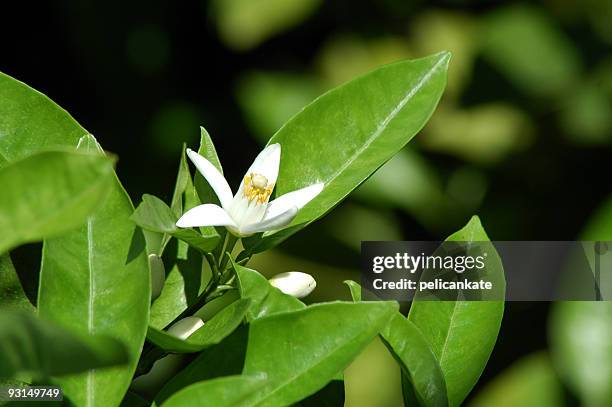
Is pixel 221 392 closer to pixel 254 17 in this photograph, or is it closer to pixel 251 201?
pixel 251 201

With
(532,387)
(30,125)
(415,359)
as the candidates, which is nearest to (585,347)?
(532,387)

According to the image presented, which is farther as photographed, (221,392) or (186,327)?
(186,327)

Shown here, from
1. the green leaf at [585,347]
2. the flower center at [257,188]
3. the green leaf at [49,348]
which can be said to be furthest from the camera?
the green leaf at [585,347]

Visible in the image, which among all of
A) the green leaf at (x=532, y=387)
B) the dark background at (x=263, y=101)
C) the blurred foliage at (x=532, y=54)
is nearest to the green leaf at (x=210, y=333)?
the green leaf at (x=532, y=387)

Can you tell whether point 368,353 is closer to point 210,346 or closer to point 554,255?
point 554,255

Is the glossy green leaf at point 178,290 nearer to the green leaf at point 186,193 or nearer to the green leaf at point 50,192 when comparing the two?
the green leaf at point 186,193

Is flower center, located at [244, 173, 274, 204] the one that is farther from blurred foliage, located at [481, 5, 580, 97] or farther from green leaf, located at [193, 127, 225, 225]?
blurred foliage, located at [481, 5, 580, 97]
